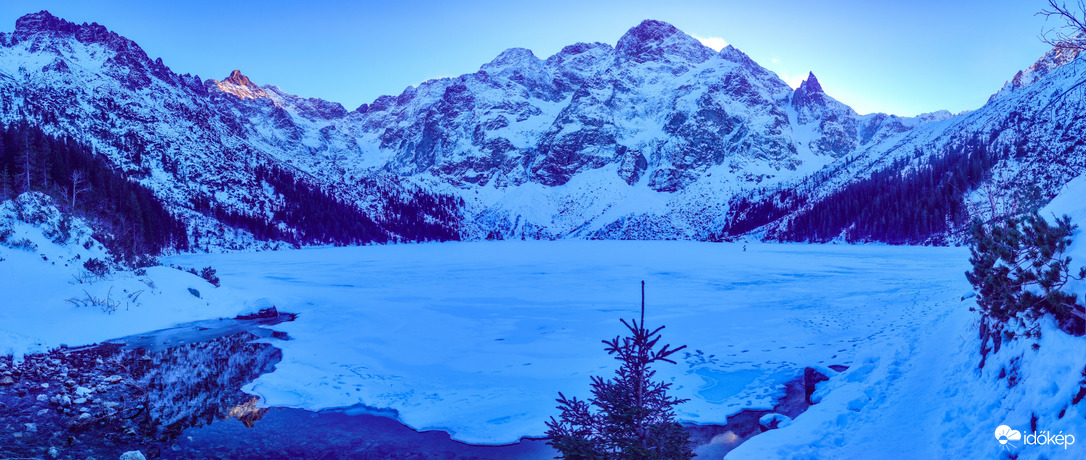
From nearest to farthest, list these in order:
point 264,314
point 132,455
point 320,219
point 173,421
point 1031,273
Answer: point 1031,273 < point 132,455 < point 173,421 < point 264,314 < point 320,219

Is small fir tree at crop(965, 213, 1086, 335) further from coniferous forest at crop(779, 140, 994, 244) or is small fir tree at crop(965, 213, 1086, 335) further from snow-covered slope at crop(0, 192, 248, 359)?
coniferous forest at crop(779, 140, 994, 244)

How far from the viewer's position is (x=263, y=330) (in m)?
19.4

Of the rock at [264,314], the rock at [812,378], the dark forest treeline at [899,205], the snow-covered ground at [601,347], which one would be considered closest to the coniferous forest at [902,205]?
the dark forest treeline at [899,205]

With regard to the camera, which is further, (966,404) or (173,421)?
(173,421)

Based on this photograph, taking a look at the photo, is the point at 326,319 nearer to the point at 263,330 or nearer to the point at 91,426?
the point at 263,330

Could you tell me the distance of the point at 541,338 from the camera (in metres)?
17.7

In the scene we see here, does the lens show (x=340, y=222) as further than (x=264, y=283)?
Yes

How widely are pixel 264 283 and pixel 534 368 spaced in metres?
29.7

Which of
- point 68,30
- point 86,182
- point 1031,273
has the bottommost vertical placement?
point 1031,273

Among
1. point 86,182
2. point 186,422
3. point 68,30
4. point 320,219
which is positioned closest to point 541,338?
point 186,422

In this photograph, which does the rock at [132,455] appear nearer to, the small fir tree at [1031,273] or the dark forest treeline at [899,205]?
the small fir tree at [1031,273]

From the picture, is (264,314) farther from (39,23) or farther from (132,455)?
(39,23)

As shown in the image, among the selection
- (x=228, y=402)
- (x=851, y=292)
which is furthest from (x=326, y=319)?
(x=851, y=292)

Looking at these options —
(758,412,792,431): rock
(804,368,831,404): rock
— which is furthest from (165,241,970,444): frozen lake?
(758,412,792,431): rock
